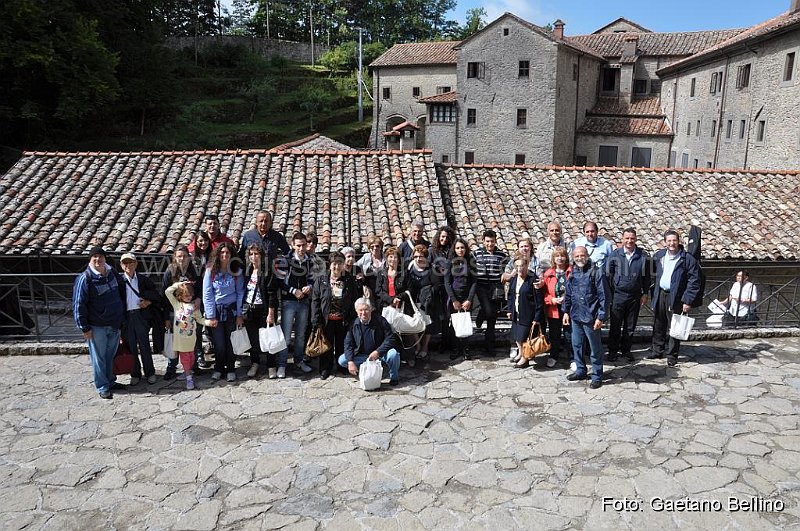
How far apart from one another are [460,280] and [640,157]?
34186mm

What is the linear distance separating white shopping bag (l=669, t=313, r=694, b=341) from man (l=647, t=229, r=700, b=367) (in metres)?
0.13

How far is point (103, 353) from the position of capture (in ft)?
24.2

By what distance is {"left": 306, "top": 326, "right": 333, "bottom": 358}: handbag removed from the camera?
25.7 ft

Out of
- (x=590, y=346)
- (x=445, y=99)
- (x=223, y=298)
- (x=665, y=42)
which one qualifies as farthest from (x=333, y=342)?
(x=665, y=42)

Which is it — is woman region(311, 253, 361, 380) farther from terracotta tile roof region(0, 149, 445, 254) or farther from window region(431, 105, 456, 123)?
window region(431, 105, 456, 123)

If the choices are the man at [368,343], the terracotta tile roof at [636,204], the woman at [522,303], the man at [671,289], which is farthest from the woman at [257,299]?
the terracotta tile roof at [636,204]

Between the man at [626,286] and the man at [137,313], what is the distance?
622 centimetres

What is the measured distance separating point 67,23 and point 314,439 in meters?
30.3

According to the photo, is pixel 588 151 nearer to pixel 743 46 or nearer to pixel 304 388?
pixel 743 46

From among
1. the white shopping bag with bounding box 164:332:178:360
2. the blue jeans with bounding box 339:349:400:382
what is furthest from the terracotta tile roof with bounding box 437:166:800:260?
the white shopping bag with bounding box 164:332:178:360

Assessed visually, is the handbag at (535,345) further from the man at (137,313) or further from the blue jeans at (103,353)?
the blue jeans at (103,353)

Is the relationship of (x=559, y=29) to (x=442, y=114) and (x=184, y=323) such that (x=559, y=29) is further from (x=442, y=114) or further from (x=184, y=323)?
(x=184, y=323)

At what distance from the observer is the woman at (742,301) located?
1033 centimetres

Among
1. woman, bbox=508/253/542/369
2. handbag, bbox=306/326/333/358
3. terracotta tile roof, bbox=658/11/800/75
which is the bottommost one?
handbag, bbox=306/326/333/358
